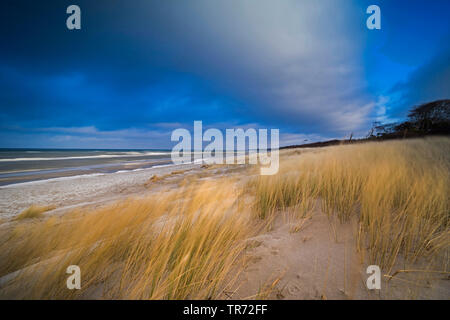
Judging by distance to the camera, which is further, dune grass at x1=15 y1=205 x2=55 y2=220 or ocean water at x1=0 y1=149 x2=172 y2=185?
ocean water at x1=0 y1=149 x2=172 y2=185

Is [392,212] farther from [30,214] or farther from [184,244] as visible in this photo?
[30,214]

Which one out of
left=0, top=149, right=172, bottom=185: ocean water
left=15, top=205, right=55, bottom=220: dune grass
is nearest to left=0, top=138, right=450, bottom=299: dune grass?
left=15, top=205, right=55, bottom=220: dune grass

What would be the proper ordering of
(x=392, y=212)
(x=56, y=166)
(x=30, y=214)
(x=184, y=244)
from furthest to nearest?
(x=56, y=166), (x=30, y=214), (x=392, y=212), (x=184, y=244)

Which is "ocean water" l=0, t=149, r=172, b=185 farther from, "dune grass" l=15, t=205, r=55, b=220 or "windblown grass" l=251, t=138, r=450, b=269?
"windblown grass" l=251, t=138, r=450, b=269

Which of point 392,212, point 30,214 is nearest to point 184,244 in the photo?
point 392,212

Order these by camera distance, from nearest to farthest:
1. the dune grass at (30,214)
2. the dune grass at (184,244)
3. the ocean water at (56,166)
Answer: the dune grass at (184,244)
the dune grass at (30,214)
the ocean water at (56,166)

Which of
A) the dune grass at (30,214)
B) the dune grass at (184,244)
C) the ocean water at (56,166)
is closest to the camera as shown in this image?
the dune grass at (184,244)

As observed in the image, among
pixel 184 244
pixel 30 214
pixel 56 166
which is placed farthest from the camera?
pixel 56 166

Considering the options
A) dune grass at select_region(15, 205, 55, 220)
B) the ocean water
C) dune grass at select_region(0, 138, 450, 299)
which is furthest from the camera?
the ocean water

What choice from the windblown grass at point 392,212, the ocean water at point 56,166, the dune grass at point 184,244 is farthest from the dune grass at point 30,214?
the ocean water at point 56,166

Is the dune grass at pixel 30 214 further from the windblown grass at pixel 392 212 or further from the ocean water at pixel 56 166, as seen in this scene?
the ocean water at pixel 56 166
